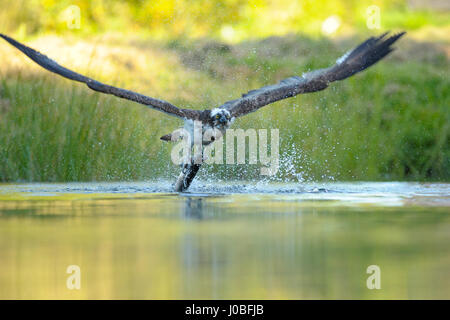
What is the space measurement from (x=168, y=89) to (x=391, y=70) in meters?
4.66

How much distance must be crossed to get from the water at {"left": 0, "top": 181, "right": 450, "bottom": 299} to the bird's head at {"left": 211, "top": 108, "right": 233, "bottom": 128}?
85 centimetres

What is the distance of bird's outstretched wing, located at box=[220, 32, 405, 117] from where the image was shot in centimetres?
1070

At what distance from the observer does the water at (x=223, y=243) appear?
16.0ft

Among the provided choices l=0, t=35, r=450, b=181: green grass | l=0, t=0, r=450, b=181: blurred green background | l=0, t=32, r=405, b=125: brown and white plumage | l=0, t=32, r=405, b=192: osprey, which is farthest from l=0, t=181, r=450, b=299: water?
l=0, t=0, r=450, b=181: blurred green background

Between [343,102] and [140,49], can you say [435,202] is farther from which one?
[140,49]

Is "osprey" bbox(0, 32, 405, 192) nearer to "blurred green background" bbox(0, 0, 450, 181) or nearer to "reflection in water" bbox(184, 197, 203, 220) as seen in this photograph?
"reflection in water" bbox(184, 197, 203, 220)

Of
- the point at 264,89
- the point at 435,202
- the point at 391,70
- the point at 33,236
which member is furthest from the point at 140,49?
the point at 33,236

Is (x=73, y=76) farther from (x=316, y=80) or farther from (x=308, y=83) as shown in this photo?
(x=316, y=80)

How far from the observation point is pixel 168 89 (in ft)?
58.0

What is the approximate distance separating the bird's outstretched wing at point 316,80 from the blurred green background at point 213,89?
1.94 metres

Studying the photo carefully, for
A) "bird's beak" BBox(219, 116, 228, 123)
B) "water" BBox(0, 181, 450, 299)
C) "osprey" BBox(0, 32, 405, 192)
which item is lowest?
"water" BBox(0, 181, 450, 299)

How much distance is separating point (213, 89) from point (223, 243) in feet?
35.9

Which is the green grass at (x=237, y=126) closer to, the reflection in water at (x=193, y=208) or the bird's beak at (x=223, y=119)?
the bird's beak at (x=223, y=119)
